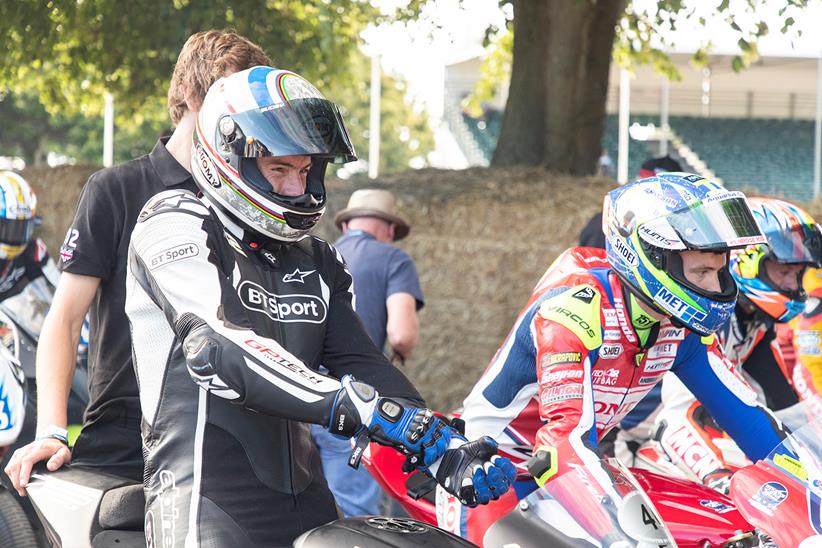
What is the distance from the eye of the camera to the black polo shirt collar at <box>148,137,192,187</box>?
3.58 m

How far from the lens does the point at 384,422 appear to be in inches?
97.7

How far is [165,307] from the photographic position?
2.68 m

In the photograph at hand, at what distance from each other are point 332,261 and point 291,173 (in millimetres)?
286

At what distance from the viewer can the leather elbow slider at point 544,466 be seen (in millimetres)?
2990

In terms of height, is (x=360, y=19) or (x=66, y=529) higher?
(x=360, y=19)

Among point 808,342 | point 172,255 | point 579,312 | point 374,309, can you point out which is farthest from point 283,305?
point 374,309

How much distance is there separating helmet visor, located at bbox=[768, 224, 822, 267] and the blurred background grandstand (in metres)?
31.0

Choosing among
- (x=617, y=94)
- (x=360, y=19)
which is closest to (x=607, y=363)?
(x=360, y=19)

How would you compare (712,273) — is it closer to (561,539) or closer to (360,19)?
(561,539)

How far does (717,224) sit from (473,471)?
1202mm

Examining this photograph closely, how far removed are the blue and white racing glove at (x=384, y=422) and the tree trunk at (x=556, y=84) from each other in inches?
327

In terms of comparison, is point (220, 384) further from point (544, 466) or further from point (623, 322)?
point (623, 322)

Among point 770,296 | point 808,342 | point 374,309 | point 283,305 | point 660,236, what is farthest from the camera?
point 374,309

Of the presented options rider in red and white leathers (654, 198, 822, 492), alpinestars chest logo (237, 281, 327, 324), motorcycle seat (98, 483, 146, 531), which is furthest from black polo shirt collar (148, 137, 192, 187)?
rider in red and white leathers (654, 198, 822, 492)
